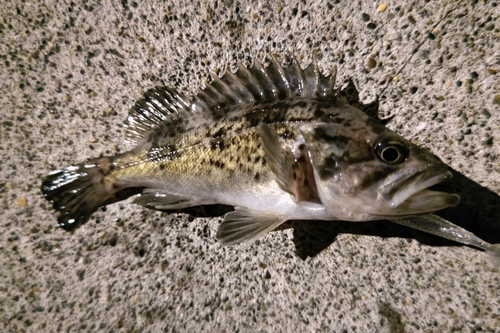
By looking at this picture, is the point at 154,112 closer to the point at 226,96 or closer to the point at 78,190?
the point at 226,96

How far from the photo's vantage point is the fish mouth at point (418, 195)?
1.28m

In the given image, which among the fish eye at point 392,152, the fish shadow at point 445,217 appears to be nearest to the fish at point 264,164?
the fish eye at point 392,152

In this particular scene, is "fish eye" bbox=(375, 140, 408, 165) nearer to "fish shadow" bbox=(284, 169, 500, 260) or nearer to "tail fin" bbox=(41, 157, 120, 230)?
"fish shadow" bbox=(284, 169, 500, 260)

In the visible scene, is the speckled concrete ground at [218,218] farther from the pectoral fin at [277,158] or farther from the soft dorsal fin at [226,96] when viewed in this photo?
the pectoral fin at [277,158]

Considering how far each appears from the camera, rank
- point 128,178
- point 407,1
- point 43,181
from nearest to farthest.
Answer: point 407,1, point 128,178, point 43,181

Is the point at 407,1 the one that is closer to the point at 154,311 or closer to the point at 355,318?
the point at 355,318

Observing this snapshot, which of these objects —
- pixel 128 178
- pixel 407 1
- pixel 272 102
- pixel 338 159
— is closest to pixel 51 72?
pixel 128 178

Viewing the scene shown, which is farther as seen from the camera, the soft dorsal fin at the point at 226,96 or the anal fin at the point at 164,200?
the anal fin at the point at 164,200

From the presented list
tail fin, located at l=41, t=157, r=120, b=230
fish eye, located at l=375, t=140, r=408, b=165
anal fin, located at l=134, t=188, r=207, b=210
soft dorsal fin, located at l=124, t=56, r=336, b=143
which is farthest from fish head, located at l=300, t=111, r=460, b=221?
tail fin, located at l=41, t=157, r=120, b=230

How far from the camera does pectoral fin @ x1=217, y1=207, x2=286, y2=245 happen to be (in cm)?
154

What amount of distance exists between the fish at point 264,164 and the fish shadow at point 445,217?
13 cm

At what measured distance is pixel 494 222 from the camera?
1.59m

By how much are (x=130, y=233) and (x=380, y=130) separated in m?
1.63

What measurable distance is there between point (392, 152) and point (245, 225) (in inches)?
32.7
